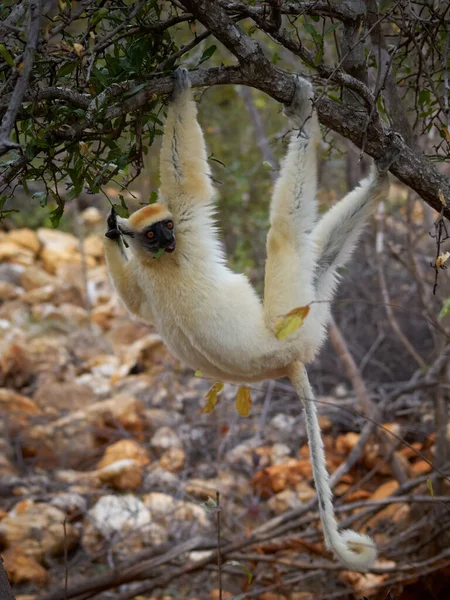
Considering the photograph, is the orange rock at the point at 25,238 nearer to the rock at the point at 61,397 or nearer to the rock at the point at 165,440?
the rock at the point at 61,397

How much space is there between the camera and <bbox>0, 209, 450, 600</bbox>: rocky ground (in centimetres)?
520

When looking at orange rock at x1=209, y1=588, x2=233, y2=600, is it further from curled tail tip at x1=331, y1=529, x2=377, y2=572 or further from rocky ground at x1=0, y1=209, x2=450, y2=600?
curled tail tip at x1=331, y1=529, x2=377, y2=572

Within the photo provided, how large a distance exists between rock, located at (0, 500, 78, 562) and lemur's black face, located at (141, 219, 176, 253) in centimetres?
381

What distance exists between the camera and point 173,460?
749cm

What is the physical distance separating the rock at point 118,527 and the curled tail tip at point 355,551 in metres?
3.45

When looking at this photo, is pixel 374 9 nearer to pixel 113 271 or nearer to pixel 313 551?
pixel 113 271

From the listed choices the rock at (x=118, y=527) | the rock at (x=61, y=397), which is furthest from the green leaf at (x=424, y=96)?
the rock at (x=61, y=397)

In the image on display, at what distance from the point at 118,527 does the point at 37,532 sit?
78cm

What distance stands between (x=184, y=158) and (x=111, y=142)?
27.6 inches

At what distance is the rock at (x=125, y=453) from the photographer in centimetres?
765

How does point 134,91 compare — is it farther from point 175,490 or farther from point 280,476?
point 280,476

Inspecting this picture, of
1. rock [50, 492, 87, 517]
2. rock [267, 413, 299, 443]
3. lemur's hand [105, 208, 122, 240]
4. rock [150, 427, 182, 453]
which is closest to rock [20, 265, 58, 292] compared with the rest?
rock [150, 427, 182, 453]

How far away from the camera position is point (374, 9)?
2916mm

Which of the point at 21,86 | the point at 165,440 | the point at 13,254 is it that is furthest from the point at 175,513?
the point at 13,254
